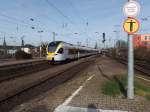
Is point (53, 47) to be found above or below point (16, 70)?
above

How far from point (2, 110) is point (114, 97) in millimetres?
3878

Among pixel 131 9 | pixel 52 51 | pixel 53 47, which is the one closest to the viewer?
pixel 131 9

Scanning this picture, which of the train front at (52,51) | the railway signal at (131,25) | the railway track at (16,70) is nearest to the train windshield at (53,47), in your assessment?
the train front at (52,51)

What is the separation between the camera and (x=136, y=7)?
9.00 metres

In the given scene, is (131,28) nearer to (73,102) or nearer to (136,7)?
(136,7)

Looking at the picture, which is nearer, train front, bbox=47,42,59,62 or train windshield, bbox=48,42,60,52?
train front, bbox=47,42,59,62

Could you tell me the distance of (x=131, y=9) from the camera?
29.8 feet

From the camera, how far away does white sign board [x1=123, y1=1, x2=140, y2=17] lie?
900 cm

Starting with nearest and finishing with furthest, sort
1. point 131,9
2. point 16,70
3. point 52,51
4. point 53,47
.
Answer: point 131,9 → point 16,70 → point 52,51 → point 53,47

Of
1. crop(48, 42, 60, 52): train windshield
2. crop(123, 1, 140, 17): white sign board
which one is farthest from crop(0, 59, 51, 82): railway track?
crop(123, 1, 140, 17): white sign board

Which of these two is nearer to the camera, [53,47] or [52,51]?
[52,51]

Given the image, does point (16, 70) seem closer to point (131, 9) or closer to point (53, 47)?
point (53, 47)

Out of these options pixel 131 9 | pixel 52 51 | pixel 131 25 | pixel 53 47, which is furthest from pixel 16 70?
pixel 131 9

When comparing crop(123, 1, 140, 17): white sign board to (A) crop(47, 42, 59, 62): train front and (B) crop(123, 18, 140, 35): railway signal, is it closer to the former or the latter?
(B) crop(123, 18, 140, 35): railway signal
